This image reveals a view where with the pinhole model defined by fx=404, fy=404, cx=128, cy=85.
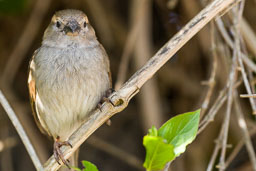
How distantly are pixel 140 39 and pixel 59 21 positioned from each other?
0.88 metres

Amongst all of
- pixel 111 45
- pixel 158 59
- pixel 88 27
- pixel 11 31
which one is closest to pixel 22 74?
pixel 11 31

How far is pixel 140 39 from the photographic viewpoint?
3.30 metres

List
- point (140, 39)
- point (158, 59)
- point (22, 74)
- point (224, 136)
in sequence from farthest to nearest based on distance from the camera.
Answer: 1. point (22, 74)
2. point (140, 39)
3. point (224, 136)
4. point (158, 59)

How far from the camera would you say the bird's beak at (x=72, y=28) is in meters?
2.54

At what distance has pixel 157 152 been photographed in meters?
1.54

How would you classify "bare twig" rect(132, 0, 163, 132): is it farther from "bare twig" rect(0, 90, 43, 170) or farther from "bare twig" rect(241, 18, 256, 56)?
"bare twig" rect(0, 90, 43, 170)

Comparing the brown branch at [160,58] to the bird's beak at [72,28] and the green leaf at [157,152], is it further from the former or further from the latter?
the bird's beak at [72,28]

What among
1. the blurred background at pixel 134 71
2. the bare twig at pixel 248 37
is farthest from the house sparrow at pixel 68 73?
the bare twig at pixel 248 37

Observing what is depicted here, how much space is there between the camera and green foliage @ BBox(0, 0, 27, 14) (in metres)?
3.41

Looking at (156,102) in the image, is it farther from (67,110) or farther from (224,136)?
(224,136)

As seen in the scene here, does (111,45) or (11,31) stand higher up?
(11,31)

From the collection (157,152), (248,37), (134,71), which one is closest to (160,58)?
(157,152)

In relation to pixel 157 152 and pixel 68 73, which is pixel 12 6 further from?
pixel 157 152

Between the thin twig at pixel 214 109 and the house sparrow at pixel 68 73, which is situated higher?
the house sparrow at pixel 68 73
